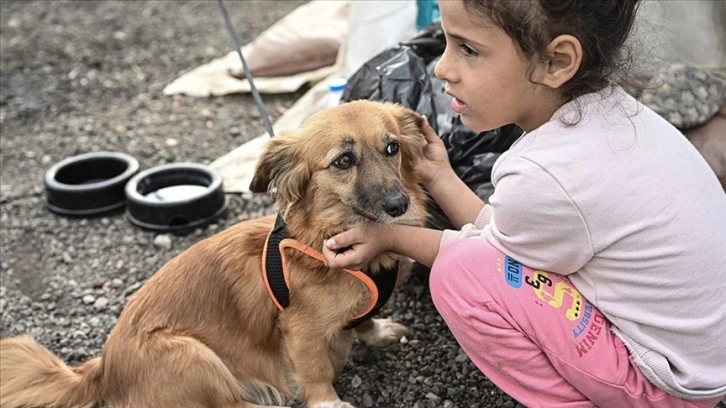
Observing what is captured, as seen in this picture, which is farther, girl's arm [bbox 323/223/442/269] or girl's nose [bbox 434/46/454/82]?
girl's arm [bbox 323/223/442/269]

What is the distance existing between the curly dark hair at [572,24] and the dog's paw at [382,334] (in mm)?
1404

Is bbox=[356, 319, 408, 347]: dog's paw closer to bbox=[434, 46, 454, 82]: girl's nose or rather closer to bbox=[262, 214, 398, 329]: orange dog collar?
bbox=[262, 214, 398, 329]: orange dog collar

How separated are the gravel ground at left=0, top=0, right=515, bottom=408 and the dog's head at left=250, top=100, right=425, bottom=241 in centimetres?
69

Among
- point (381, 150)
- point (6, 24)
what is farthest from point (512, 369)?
point (6, 24)

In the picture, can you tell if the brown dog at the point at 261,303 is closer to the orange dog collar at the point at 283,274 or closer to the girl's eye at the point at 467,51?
the orange dog collar at the point at 283,274

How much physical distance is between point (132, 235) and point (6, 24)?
4202 mm

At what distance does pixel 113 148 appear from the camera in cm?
509

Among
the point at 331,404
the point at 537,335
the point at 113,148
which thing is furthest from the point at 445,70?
the point at 113,148

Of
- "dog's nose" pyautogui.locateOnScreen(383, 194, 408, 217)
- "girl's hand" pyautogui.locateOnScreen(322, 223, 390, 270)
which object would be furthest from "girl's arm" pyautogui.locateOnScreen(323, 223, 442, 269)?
"dog's nose" pyautogui.locateOnScreen(383, 194, 408, 217)

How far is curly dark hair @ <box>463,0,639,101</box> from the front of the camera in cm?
201

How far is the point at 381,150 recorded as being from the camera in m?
2.62

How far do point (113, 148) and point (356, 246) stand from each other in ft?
9.70

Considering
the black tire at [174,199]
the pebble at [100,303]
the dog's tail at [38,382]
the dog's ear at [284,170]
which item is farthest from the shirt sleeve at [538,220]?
the black tire at [174,199]

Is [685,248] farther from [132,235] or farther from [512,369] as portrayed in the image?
[132,235]
